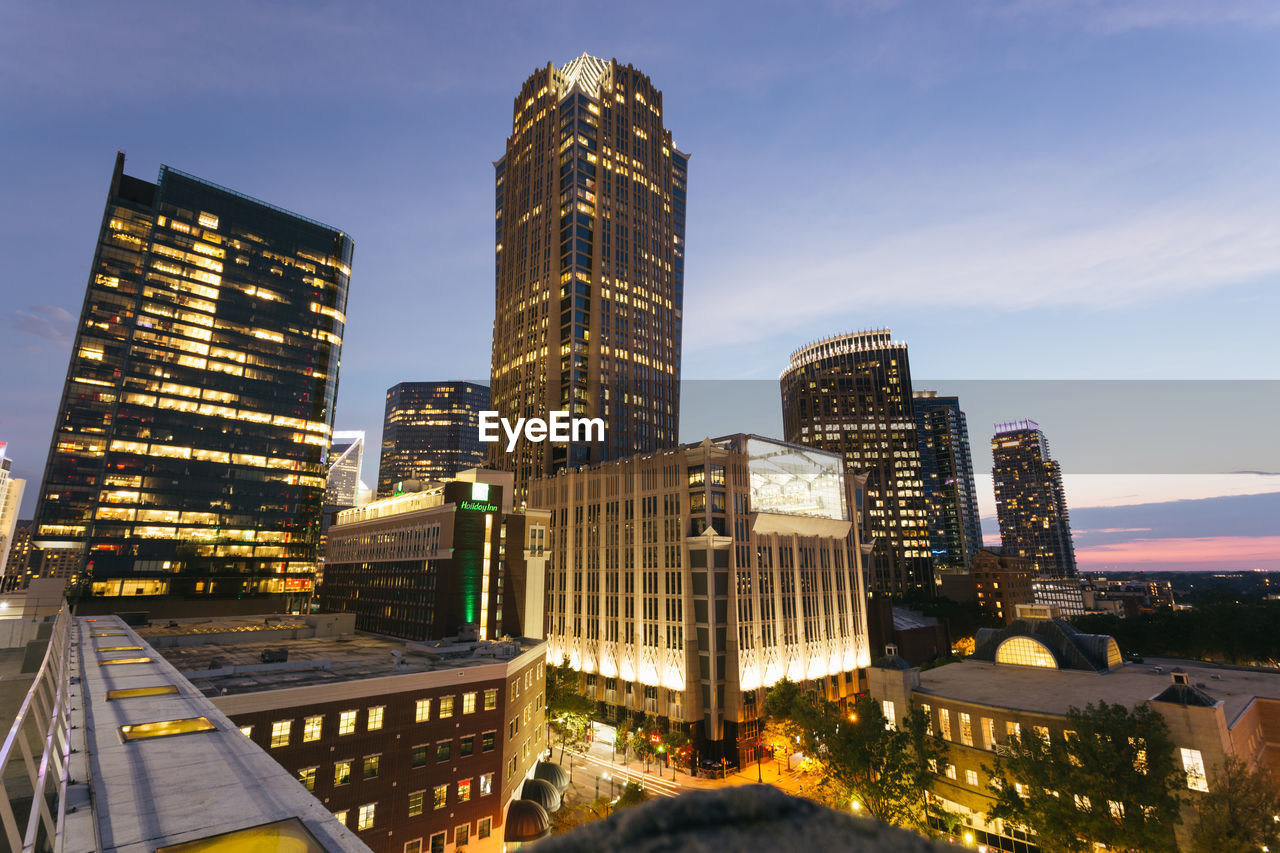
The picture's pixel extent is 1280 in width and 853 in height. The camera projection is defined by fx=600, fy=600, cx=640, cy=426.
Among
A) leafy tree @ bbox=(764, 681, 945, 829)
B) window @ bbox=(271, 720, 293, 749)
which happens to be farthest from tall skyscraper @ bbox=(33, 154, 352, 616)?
leafy tree @ bbox=(764, 681, 945, 829)

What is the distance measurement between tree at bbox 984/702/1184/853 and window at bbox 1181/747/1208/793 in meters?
2.72

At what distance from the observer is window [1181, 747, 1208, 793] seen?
4450 cm

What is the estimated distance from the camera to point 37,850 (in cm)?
776

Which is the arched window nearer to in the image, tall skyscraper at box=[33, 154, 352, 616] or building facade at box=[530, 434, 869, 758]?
building facade at box=[530, 434, 869, 758]

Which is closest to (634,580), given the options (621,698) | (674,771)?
(621,698)

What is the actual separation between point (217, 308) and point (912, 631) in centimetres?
17572

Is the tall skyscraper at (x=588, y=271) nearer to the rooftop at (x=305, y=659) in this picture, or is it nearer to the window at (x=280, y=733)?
the rooftop at (x=305, y=659)

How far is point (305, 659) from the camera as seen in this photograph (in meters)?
57.8

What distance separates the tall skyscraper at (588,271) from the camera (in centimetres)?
15362

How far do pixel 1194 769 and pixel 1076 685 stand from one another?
18.9 meters

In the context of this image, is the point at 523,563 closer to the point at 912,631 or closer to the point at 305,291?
the point at 912,631

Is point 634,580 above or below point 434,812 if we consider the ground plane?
above

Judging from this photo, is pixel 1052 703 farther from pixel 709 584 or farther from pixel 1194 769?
pixel 709 584

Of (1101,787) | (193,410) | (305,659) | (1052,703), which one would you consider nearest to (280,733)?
(305,659)
